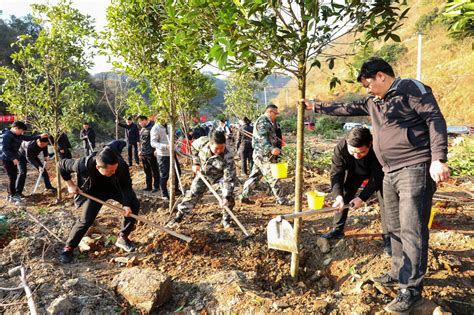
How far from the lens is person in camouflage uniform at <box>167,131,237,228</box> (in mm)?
4215

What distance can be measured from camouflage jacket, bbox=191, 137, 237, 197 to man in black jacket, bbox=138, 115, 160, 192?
231 cm

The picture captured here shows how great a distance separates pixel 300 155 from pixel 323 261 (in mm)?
1408

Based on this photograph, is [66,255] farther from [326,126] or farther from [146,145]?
[326,126]

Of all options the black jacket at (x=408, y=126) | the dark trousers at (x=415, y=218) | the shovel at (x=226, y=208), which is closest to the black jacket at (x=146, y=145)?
the shovel at (x=226, y=208)

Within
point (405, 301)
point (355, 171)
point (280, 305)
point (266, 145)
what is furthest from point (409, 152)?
point (266, 145)

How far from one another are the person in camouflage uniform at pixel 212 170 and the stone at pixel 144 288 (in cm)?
151

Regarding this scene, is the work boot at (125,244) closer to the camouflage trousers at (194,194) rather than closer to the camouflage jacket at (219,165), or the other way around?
the camouflage trousers at (194,194)

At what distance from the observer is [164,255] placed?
3557 millimetres

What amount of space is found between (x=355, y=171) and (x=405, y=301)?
1.52 m

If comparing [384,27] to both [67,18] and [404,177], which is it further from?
[67,18]

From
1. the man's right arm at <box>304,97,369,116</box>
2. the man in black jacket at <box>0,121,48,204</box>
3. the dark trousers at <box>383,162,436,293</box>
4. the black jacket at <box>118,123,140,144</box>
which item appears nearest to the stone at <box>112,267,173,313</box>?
the dark trousers at <box>383,162,436,293</box>

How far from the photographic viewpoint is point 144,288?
2.64 m

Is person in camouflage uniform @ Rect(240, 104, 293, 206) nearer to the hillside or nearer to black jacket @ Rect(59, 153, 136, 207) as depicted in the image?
black jacket @ Rect(59, 153, 136, 207)

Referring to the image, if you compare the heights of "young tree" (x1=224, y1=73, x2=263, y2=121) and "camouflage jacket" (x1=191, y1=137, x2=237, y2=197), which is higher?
"young tree" (x1=224, y1=73, x2=263, y2=121)
